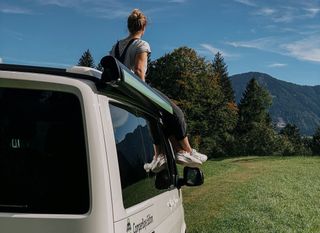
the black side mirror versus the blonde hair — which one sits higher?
the blonde hair

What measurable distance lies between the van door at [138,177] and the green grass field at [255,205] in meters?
6.02

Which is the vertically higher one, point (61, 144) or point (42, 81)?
point (42, 81)

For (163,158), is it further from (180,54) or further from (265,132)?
(180,54)

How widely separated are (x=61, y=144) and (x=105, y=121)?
27 cm

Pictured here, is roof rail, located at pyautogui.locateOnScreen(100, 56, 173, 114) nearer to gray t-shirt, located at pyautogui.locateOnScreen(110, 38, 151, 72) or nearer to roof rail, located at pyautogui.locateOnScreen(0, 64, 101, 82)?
roof rail, located at pyautogui.locateOnScreen(0, 64, 101, 82)

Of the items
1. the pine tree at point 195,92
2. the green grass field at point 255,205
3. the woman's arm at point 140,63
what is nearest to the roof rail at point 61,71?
Answer: the woman's arm at point 140,63

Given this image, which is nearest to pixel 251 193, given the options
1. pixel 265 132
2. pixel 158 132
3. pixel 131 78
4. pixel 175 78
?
pixel 158 132

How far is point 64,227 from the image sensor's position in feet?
9.22

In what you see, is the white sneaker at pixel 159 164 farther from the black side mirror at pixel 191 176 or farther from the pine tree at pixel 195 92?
the pine tree at pixel 195 92

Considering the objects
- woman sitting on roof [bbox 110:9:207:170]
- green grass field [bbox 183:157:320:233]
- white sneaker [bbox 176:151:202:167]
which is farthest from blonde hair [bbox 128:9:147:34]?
green grass field [bbox 183:157:320:233]

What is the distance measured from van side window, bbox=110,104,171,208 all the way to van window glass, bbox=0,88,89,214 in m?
0.39

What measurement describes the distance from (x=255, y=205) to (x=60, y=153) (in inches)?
438

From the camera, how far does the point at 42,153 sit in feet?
9.55

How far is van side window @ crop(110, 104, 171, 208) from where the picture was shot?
133 inches
